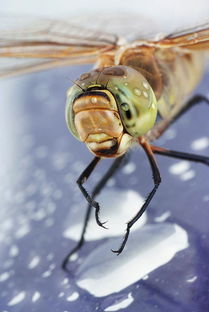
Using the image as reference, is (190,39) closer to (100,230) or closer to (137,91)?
(137,91)

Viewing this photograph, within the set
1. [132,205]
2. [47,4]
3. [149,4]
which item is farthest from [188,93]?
[47,4]

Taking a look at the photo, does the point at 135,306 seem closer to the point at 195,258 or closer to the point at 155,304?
the point at 155,304

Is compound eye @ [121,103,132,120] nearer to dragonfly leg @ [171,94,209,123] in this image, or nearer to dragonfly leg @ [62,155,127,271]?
dragonfly leg @ [62,155,127,271]

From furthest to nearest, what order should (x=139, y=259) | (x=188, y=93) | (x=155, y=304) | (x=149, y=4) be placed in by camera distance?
(x=149, y=4)
(x=188, y=93)
(x=139, y=259)
(x=155, y=304)

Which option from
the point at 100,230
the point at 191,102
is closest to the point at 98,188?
the point at 100,230

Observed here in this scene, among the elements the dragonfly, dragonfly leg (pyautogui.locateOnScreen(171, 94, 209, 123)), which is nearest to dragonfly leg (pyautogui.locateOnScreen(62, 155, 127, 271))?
the dragonfly
